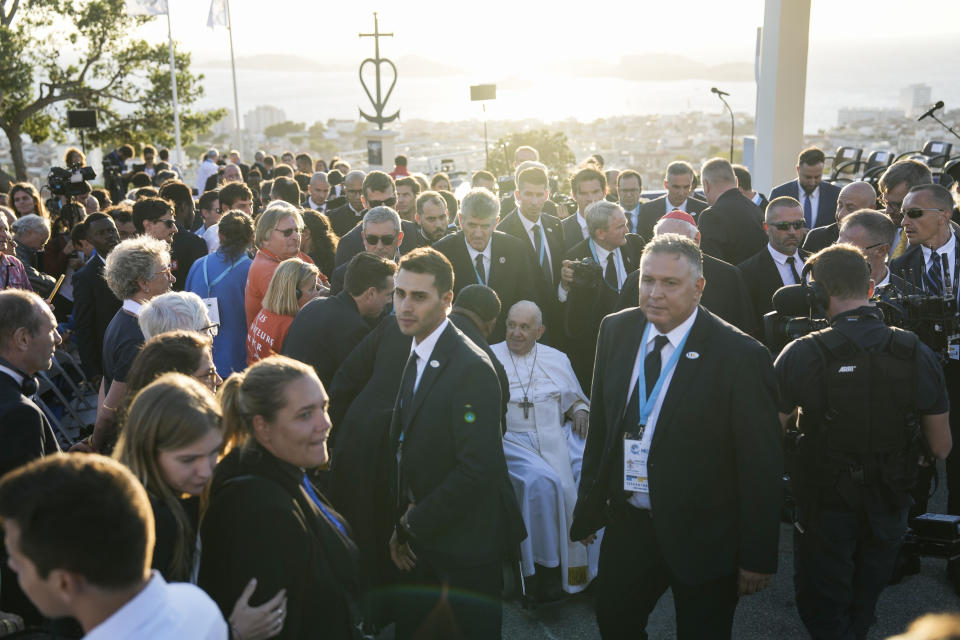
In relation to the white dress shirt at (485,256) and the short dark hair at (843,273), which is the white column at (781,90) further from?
the short dark hair at (843,273)

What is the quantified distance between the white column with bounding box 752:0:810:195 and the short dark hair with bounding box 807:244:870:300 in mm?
10136

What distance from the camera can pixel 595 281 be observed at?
17.7ft

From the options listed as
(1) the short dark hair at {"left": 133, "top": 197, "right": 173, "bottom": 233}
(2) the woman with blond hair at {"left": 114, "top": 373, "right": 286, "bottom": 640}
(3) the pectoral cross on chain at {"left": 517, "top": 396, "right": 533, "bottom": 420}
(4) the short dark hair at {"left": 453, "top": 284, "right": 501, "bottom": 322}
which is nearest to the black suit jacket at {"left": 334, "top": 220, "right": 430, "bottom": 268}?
(1) the short dark hair at {"left": 133, "top": 197, "right": 173, "bottom": 233}

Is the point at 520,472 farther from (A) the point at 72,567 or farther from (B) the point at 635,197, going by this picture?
(B) the point at 635,197

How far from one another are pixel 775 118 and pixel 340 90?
192846mm

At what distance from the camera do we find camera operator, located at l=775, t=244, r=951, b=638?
10.4 feet

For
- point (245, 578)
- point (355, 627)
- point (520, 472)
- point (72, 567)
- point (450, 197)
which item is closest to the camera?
point (72, 567)

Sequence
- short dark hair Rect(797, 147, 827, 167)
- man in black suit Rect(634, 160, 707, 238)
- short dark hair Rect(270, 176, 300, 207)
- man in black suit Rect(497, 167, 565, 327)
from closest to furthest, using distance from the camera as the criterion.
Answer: man in black suit Rect(497, 167, 565, 327), short dark hair Rect(797, 147, 827, 167), man in black suit Rect(634, 160, 707, 238), short dark hair Rect(270, 176, 300, 207)

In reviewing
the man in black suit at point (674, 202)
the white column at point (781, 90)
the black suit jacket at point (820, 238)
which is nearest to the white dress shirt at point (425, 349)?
the black suit jacket at point (820, 238)

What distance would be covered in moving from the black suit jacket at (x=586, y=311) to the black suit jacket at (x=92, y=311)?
3.05 metres

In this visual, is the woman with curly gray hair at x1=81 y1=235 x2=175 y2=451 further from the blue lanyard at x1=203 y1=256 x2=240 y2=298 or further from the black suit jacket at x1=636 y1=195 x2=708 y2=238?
the black suit jacket at x1=636 y1=195 x2=708 y2=238

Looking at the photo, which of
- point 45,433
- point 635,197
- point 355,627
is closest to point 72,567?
point 355,627

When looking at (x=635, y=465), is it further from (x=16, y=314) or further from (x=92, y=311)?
(x=92, y=311)

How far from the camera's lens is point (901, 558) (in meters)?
4.20
